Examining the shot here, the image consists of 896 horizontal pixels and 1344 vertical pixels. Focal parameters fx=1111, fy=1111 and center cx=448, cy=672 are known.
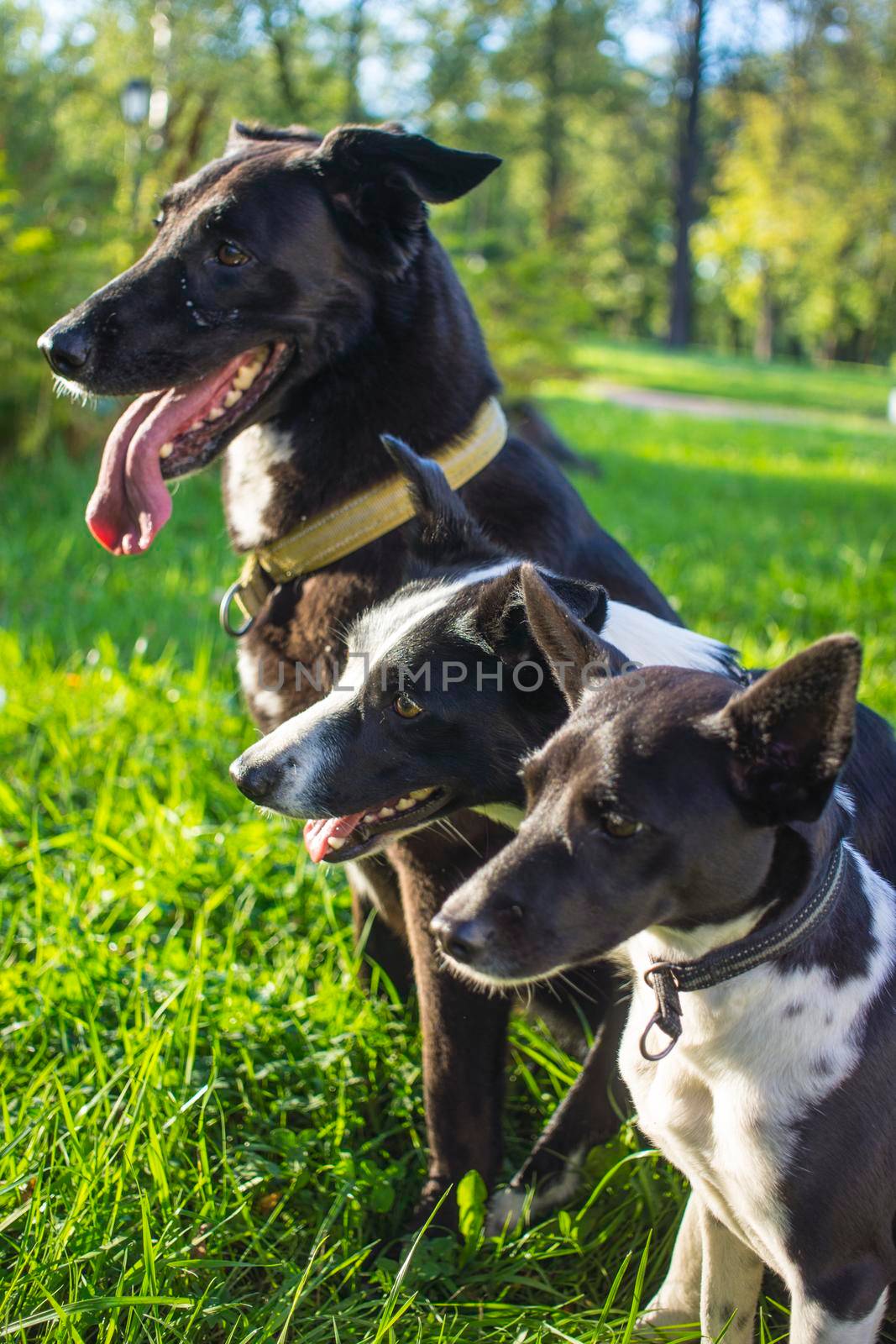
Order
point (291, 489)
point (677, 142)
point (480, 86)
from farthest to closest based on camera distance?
point (677, 142) < point (480, 86) < point (291, 489)

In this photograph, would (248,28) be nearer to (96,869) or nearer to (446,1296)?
(96,869)

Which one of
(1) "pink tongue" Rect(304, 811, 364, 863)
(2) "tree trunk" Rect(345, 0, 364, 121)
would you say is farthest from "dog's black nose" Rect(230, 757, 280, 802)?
(2) "tree trunk" Rect(345, 0, 364, 121)

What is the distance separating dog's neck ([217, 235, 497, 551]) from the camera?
8.24 feet

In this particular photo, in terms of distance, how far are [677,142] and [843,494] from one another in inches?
1437

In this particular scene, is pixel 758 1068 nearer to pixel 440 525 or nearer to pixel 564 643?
pixel 564 643

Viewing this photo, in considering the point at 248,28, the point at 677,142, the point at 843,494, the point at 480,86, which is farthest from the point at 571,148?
the point at 843,494

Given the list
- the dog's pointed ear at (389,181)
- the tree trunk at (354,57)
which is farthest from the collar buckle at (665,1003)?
the tree trunk at (354,57)

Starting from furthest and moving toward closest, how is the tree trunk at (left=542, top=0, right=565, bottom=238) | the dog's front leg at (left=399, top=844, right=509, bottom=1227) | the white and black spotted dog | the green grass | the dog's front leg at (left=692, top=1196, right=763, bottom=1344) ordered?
the tree trunk at (left=542, top=0, right=565, bottom=238)
the green grass
the dog's front leg at (left=399, top=844, right=509, bottom=1227)
the dog's front leg at (left=692, top=1196, right=763, bottom=1344)
the white and black spotted dog

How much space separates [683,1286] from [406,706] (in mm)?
1146

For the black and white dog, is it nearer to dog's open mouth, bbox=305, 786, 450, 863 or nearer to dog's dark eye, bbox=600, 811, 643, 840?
dog's open mouth, bbox=305, 786, 450, 863

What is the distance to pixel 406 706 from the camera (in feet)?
6.57

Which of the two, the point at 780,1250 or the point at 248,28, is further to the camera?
the point at 248,28

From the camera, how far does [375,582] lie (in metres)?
2.41

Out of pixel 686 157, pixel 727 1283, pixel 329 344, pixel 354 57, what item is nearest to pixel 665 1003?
pixel 727 1283
